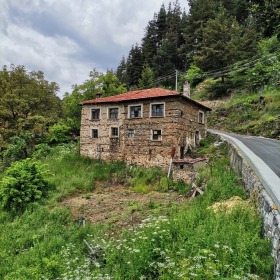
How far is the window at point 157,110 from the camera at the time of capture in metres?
22.0

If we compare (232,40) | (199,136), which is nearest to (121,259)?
(199,136)

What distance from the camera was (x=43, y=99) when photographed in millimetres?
32094

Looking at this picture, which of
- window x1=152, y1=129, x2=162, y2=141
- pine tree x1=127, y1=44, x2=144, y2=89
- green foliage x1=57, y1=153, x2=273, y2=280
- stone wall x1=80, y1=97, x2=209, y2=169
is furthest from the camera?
pine tree x1=127, y1=44, x2=144, y2=89

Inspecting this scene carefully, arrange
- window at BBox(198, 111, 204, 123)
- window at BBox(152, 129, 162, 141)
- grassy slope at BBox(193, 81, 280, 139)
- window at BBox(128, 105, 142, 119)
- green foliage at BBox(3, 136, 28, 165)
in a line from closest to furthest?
window at BBox(152, 129, 162, 141) < window at BBox(128, 105, 142, 119) < grassy slope at BBox(193, 81, 280, 139) < window at BBox(198, 111, 204, 123) < green foliage at BBox(3, 136, 28, 165)

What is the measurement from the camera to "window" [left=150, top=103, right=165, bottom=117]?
2196 cm

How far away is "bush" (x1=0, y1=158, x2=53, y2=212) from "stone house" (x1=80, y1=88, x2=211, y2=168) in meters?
6.68

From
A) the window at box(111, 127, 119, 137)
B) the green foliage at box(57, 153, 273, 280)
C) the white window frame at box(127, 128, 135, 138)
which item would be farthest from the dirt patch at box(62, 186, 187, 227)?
the window at box(111, 127, 119, 137)

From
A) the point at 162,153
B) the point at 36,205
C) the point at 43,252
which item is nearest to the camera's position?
the point at 43,252

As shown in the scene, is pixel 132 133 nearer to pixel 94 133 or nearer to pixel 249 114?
pixel 94 133

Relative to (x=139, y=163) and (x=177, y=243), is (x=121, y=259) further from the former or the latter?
(x=139, y=163)

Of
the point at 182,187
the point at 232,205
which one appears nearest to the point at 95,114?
the point at 182,187

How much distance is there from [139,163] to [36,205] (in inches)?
363

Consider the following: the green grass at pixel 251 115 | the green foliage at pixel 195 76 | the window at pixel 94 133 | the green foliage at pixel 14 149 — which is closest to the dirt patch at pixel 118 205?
the window at pixel 94 133

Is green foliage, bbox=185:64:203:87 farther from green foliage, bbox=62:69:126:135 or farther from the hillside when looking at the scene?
green foliage, bbox=62:69:126:135
